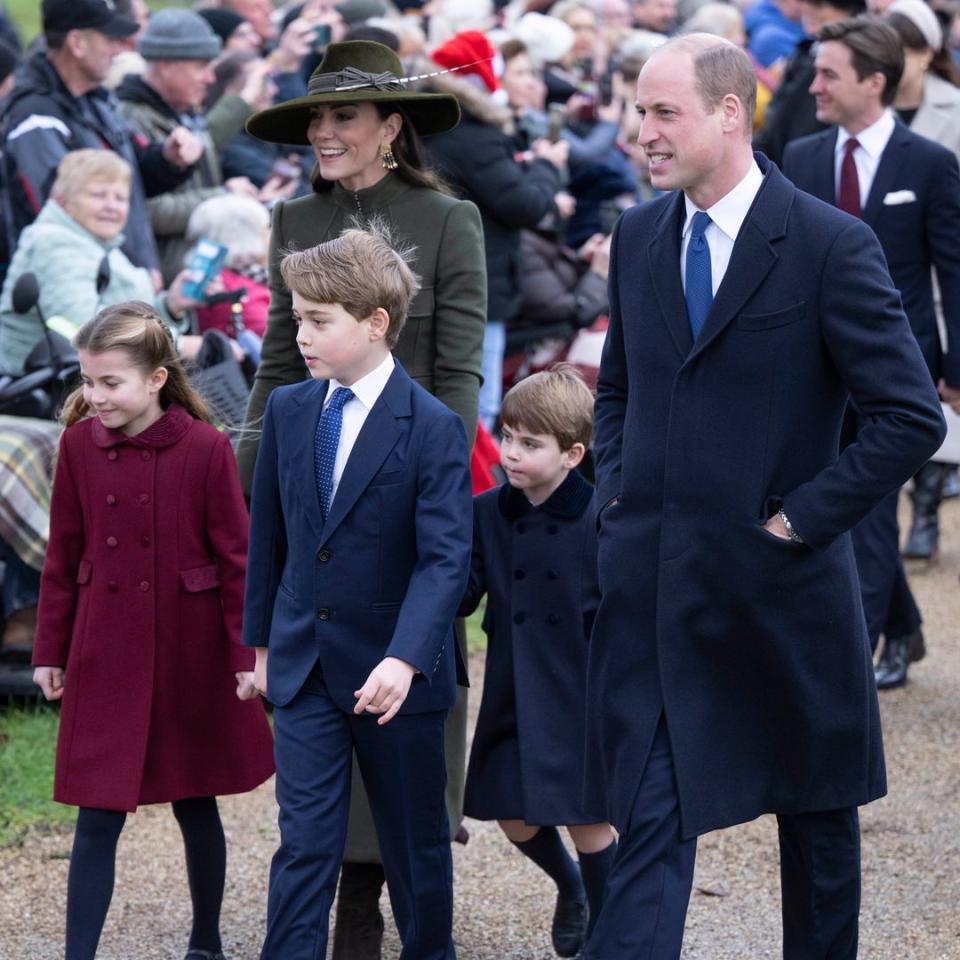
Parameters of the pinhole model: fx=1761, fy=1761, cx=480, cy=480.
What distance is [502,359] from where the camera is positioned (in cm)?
870

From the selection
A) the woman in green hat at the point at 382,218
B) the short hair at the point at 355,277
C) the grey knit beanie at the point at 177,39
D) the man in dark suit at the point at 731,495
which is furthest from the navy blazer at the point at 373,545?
the grey knit beanie at the point at 177,39

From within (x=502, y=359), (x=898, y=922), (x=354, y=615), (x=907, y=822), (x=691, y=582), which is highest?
(x=691, y=582)

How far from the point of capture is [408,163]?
428cm

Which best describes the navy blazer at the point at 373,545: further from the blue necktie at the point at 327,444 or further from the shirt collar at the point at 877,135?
the shirt collar at the point at 877,135

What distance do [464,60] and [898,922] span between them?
3750 mm

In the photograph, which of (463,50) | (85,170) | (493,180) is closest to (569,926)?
(85,170)

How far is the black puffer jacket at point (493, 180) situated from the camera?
283 inches

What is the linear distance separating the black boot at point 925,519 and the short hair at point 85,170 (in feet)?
13.5

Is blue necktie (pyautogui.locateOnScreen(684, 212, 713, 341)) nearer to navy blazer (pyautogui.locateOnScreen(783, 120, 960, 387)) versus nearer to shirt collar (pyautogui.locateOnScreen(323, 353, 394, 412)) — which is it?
shirt collar (pyautogui.locateOnScreen(323, 353, 394, 412))

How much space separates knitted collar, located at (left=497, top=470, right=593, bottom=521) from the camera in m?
4.08

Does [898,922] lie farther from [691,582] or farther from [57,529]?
[57,529]

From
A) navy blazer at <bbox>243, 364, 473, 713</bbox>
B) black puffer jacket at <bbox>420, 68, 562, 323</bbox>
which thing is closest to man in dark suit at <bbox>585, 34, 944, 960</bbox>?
navy blazer at <bbox>243, 364, 473, 713</bbox>

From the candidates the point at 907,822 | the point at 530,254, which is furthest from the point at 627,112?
the point at 907,822

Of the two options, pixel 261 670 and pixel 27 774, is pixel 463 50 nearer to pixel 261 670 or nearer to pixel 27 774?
pixel 27 774
